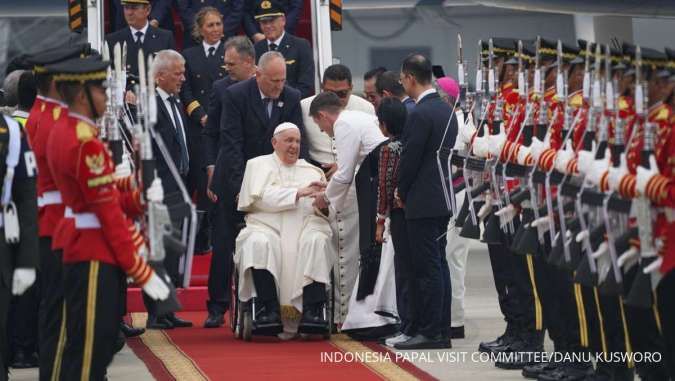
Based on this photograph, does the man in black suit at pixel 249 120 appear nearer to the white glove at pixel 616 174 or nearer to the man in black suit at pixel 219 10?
the man in black suit at pixel 219 10

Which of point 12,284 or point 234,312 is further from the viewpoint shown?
point 234,312

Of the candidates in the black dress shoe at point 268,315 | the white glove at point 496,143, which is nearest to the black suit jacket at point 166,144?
the black dress shoe at point 268,315

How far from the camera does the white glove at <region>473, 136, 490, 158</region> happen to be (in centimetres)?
790

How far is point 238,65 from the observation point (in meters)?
10.6

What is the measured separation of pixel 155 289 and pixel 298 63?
19.6 feet

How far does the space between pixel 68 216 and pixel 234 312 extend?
366cm

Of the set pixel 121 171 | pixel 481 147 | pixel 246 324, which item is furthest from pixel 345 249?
pixel 121 171

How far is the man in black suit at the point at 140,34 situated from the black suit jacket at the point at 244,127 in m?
1.91

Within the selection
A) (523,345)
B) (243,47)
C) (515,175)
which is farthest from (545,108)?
(243,47)

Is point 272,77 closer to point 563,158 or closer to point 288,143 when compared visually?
point 288,143

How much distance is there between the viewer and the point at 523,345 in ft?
27.8

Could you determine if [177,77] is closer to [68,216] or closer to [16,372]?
[16,372]

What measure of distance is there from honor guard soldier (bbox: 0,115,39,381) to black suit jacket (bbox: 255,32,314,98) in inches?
208

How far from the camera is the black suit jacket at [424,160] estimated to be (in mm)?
8844
